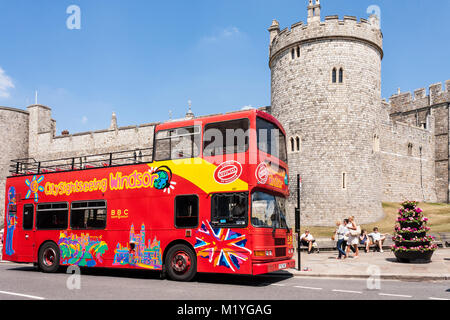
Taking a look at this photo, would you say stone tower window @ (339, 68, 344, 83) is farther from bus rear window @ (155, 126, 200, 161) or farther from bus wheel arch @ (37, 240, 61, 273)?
bus wheel arch @ (37, 240, 61, 273)

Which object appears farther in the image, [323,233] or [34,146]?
[34,146]

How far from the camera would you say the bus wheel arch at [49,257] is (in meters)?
13.9

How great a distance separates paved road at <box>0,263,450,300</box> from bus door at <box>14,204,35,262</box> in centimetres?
250

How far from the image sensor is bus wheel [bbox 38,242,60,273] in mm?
13922

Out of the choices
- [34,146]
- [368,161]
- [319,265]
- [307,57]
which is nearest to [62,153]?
[34,146]

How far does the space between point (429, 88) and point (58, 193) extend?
132 ft

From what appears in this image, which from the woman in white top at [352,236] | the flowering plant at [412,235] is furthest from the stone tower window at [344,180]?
the flowering plant at [412,235]

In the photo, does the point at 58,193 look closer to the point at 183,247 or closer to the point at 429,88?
the point at 183,247

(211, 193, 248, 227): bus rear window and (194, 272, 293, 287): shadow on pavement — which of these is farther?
(194, 272, 293, 287): shadow on pavement

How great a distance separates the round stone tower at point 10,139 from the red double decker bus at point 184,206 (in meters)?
34.7

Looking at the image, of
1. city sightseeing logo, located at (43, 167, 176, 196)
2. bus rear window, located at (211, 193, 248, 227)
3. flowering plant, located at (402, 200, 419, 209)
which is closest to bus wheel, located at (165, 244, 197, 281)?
bus rear window, located at (211, 193, 248, 227)

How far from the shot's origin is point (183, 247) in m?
11.3

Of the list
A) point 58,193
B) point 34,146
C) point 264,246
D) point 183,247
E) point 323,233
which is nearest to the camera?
point 264,246

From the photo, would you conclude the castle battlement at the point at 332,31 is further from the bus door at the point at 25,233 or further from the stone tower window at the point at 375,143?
the bus door at the point at 25,233
